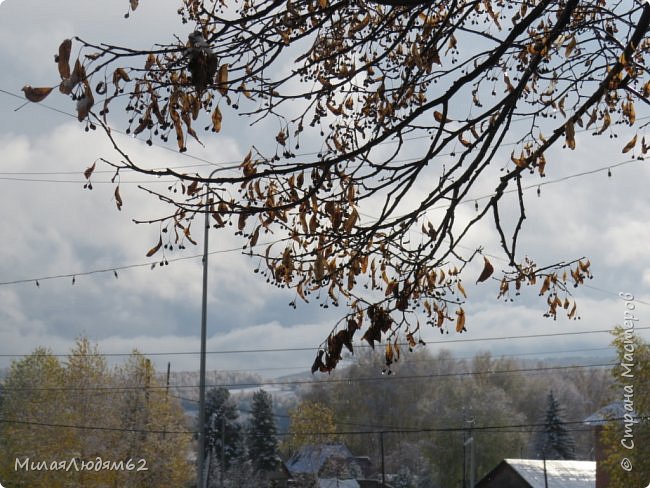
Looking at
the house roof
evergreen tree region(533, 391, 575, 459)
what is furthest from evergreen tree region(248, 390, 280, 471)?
evergreen tree region(533, 391, 575, 459)

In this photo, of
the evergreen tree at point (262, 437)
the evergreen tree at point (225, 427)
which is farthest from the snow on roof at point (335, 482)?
the evergreen tree at point (225, 427)

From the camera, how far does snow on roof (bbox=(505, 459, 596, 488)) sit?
31.8 meters

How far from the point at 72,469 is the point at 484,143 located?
82.6ft

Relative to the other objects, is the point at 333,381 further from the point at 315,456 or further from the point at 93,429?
the point at 93,429

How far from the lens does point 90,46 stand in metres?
3.38

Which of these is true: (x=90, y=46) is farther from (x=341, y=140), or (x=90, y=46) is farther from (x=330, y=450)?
(x=330, y=450)

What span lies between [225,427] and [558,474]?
27.6 m

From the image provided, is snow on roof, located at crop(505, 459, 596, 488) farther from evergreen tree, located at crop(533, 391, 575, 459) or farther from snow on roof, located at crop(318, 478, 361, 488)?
snow on roof, located at crop(318, 478, 361, 488)

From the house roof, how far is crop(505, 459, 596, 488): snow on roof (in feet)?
48.2

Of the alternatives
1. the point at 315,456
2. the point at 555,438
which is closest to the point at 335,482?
the point at 315,456

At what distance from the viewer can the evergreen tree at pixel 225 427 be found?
5425cm

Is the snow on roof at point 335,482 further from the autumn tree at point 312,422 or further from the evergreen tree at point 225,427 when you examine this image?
the autumn tree at point 312,422

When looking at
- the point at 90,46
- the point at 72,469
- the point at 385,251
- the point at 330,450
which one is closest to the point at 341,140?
the point at 385,251

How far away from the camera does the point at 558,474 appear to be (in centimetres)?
3284
